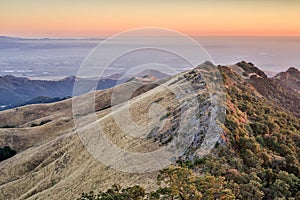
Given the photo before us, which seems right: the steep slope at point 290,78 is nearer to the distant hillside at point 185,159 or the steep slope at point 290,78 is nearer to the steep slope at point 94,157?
the distant hillside at point 185,159

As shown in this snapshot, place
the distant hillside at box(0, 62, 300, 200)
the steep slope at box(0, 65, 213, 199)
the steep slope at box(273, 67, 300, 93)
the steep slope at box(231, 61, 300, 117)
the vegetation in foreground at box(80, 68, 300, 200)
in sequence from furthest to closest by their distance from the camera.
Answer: the steep slope at box(273, 67, 300, 93)
the steep slope at box(231, 61, 300, 117)
the steep slope at box(0, 65, 213, 199)
the distant hillside at box(0, 62, 300, 200)
the vegetation in foreground at box(80, 68, 300, 200)

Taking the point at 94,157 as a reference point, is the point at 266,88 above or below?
above

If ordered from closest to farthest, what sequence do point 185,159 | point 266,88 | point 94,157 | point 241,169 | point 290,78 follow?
point 241,169 → point 185,159 → point 94,157 → point 266,88 → point 290,78

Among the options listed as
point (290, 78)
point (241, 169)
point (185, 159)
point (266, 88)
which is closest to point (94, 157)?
point (185, 159)

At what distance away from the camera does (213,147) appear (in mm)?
29547

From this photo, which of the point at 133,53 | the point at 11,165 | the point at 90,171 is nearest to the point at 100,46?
the point at 133,53

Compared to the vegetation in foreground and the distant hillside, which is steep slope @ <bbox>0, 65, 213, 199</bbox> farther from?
the vegetation in foreground

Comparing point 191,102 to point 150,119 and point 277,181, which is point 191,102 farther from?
point 277,181

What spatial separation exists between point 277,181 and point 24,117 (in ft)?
391

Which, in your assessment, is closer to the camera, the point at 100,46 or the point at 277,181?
the point at 277,181

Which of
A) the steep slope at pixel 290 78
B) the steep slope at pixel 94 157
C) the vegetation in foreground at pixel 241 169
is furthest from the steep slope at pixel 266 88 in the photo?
the vegetation in foreground at pixel 241 169

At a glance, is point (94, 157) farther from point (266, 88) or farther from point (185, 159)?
point (266, 88)

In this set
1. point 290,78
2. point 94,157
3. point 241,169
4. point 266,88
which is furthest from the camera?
point 290,78

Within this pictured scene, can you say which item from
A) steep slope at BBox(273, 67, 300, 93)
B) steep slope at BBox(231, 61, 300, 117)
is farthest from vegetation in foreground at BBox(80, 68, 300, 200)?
steep slope at BBox(273, 67, 300, 93)
